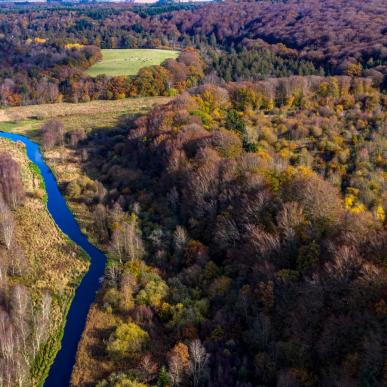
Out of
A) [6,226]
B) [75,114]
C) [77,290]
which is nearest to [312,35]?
[75,114]

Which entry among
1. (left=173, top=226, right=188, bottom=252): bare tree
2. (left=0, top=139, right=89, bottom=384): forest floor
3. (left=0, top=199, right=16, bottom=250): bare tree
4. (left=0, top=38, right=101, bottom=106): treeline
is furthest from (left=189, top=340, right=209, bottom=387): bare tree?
(left=0, top=38, right=101, bottom=106): treeline

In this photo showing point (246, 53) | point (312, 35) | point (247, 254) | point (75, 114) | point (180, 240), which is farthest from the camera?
point (312, 35)

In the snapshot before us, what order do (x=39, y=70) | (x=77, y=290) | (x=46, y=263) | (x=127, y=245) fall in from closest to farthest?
1. (x=77, y=290)
2. (x=127, y=245)
3. (x=46, y=263)
4. (x=39, y=70)

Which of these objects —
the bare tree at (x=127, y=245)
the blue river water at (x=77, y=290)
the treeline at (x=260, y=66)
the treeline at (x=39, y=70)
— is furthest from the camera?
the treeline at (x=39, y=70)

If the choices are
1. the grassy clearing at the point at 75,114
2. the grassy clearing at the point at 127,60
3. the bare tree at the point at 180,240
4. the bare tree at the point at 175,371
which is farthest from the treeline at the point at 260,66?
the bare tree at the point at 175,371

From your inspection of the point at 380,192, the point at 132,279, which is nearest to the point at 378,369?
the point at 132,279

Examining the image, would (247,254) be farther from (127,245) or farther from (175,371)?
(127,245)

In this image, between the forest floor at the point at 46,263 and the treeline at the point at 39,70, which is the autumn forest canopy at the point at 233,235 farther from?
the treeline at the point at 39,70
